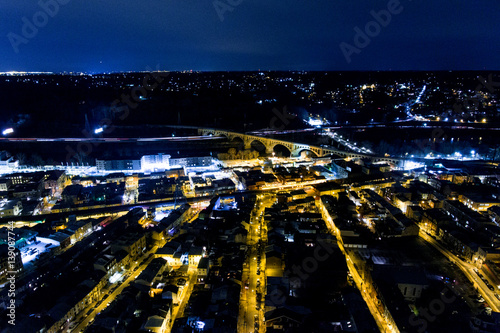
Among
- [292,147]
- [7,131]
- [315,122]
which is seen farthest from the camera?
[315,122]

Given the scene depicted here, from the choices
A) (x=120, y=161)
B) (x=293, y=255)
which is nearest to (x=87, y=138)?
(x=120, y=161)

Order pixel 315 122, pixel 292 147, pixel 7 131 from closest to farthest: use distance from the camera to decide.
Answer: pixel 292 147, pixel 7 131, pixel 315 122

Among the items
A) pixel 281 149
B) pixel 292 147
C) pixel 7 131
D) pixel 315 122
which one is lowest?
pixel 281 149

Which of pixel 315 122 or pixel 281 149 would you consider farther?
pixel 315 122

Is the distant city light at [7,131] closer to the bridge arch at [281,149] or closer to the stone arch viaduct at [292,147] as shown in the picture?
the stone arch viaduct at [292,147]

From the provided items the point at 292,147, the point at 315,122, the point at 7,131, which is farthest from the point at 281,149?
the point at 7,131

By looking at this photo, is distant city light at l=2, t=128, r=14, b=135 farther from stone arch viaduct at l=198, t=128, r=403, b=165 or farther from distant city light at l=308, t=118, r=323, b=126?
distant city light at l=308, t=118, r=323, b=126

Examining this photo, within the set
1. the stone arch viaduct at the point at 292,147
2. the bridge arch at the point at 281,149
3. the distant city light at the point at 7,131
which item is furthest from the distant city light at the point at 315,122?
the distant city light at the point at 7,131

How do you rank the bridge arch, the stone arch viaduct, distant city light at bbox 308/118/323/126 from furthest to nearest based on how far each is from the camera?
distant city light at bbox 308/118/323/126
the bridge arch
the stone arch viaduct

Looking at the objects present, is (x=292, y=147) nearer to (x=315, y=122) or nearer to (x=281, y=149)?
(x=281, y=149)

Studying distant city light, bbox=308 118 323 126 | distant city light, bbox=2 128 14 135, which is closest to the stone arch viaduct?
distant city light, bbox=308 118 323 126

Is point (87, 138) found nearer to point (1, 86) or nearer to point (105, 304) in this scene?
point (105, 304)
